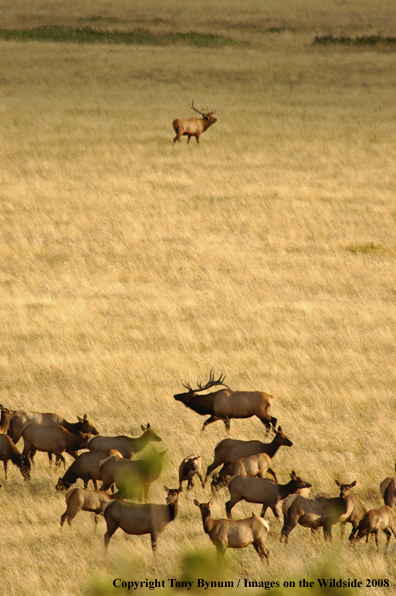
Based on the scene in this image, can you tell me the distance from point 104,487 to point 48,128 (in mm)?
26705

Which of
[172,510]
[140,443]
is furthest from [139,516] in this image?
[140,443]

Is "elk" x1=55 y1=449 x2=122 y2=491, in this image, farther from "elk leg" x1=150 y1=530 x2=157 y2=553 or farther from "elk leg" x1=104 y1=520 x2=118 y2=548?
"elk leg" x1=150 y1=530 x2=157 y2=553

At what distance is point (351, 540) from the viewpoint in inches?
316

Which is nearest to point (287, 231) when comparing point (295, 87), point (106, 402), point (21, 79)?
point (106, 402)

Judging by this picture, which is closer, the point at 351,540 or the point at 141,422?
the point at 351,540

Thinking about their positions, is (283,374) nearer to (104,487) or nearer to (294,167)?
(104,487)

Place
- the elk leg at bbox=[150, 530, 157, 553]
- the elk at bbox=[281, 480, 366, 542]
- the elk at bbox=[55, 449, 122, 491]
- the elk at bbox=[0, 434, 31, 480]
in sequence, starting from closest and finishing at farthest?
the elk leg at bbox=[150, 530, 157, 553] < the elk at bbox=[281, 480, 366, 542] < the elk at bbox=[55, 449, 122, 491] < the elk at bbox=[0, 434, 31, 480]

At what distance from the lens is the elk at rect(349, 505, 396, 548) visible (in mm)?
7824

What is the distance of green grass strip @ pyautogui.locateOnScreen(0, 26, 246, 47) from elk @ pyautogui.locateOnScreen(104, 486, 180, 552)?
170ft

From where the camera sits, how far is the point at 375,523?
25.7 ft

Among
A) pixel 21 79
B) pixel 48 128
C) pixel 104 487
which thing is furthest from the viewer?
pixel 21 79

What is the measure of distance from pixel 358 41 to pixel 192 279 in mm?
41933

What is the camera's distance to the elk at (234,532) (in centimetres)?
731

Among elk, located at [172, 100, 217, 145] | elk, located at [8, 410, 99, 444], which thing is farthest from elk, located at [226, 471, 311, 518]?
elk, located at [172, 100, 217, 145]
